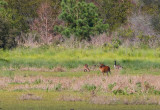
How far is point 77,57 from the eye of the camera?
2442 cm

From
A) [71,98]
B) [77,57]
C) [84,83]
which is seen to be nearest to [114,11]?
[77,57]

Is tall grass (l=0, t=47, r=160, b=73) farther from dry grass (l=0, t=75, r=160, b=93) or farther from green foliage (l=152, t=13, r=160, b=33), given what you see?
green foliage (l=152, t=13, r=160, b=33)

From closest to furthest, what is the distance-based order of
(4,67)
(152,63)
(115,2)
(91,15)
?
(4,67)
(152,63)
(91,15)
(115,2)

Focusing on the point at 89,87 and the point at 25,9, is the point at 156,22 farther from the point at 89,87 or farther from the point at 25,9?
the point at 89,87

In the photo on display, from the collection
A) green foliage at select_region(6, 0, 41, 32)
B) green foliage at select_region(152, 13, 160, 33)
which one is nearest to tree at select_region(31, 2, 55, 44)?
green foliage at select_region(6, 0, 41, 32)

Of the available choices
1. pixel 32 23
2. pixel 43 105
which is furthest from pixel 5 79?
pixel 32 23

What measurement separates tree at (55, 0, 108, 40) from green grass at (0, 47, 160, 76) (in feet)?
19.9

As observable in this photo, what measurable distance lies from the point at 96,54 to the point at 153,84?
1069 cm

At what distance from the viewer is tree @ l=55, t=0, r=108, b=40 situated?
1251 inches

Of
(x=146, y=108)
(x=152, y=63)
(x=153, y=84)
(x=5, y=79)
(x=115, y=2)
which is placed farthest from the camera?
(x=115, y=2)

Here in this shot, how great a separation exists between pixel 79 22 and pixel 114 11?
8004mm

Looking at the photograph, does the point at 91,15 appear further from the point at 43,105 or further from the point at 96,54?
the point at 43,105

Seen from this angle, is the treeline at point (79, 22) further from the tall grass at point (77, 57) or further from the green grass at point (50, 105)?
the green grass at point (50, 105)

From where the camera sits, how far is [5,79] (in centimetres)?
1611
